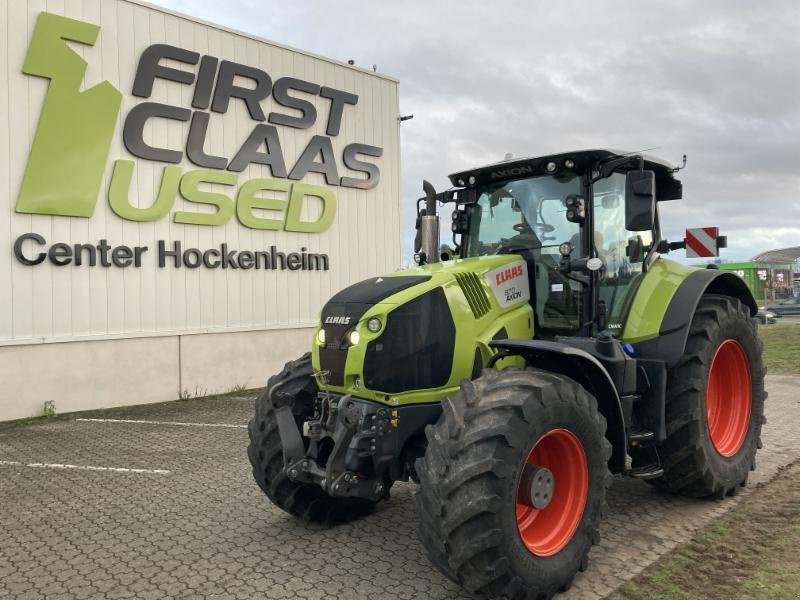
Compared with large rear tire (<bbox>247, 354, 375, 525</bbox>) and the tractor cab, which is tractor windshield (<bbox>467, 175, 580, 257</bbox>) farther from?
large rear tire (<bbox>247, 354, 375, 525</bbox>)

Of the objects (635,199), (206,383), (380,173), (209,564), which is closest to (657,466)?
(635,199)

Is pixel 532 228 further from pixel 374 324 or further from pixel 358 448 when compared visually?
pixel 358 448

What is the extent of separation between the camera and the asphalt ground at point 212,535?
3643 mm

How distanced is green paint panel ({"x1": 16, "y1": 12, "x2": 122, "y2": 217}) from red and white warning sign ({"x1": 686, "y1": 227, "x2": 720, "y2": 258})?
328 inches

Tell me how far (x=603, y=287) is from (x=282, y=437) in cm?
235

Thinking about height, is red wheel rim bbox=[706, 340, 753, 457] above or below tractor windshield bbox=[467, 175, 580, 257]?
below

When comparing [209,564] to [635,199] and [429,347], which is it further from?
[635,199]

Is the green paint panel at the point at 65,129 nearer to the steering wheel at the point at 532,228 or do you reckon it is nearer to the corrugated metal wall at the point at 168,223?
the corrugated metal wall at the point at 168,223

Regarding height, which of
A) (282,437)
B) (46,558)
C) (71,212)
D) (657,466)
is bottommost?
(46,558)

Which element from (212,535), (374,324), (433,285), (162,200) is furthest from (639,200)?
(162,200)

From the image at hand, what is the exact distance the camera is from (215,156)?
10.8 m

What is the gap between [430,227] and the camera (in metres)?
4.91

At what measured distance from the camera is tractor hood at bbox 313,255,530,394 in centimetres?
373

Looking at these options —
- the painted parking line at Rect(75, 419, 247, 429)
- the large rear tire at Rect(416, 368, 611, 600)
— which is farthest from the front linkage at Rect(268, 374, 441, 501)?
the painted parking line at Rect(75, 419, 247, 429)
